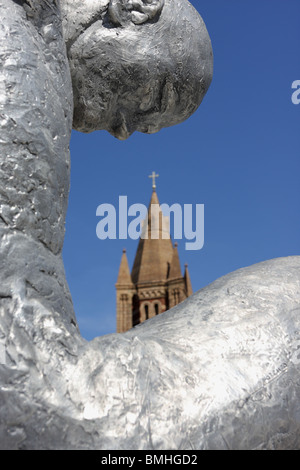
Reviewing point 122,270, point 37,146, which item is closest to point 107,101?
point 37,146

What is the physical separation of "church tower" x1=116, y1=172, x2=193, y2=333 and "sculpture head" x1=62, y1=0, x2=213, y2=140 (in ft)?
125

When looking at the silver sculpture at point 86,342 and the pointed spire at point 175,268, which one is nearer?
the silver sculpture at point 86,342

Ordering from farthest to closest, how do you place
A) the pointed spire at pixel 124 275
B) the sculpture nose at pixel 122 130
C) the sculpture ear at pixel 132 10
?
the pointed spire at pixel 124 275 → the sculpture nose at pixel 122 130 → the sculpture ear at pixel 132 10

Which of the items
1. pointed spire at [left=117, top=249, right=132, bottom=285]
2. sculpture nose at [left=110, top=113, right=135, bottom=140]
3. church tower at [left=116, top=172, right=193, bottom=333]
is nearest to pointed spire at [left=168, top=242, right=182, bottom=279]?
church tower at [left=116, top=172, right=193, bottom=333]

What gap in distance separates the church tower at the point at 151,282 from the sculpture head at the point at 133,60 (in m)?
38.1

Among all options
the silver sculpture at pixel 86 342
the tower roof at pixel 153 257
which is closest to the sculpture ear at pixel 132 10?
the silver sculpture at pixel 86 342

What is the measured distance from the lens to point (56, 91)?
1307 millimetres

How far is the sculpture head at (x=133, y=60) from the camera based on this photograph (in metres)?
1.54

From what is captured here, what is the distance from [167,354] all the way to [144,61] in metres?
0.79

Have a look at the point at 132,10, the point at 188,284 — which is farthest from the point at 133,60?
the point at 188,284

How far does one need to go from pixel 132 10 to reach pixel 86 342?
861mm

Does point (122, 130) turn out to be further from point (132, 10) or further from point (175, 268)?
point (175, 268)

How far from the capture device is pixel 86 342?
117 cm

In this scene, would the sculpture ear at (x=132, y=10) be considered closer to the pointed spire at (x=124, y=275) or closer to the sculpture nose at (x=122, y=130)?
the sculpture nose at (x=122, y=130)
